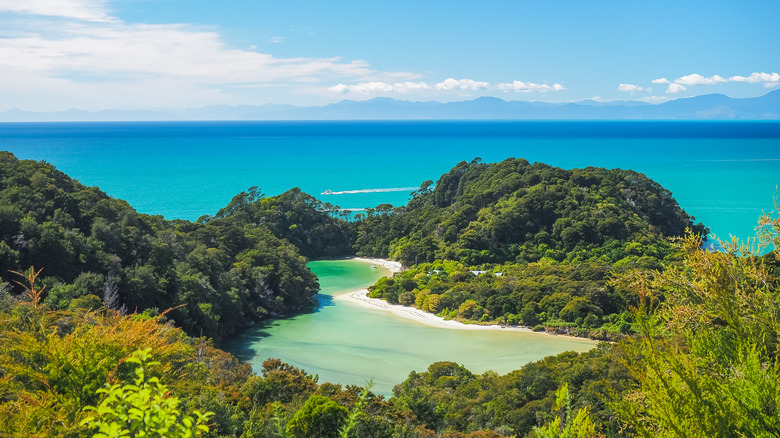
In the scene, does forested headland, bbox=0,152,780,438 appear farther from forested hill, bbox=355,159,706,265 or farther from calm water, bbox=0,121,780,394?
calm water, bbox=0,121,780,394

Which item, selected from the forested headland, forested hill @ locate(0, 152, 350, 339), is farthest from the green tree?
forested hill @ locate(0, 152, 350, 339)

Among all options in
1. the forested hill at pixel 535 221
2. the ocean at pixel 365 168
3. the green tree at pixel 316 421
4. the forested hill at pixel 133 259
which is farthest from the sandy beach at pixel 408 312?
the ocean at pixel 365 168

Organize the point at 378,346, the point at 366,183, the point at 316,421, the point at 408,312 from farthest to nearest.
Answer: the point at 366,183, the point at 408,312, the point at 378,346, the point at 316,421

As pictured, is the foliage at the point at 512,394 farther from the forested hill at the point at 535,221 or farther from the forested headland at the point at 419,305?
the forested hill at the point at 535,221

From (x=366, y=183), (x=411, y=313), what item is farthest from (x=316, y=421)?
(x=366, y=183)

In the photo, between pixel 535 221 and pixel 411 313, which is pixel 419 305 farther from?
pixel 535 221

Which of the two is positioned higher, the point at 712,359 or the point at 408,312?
the point at 712,359

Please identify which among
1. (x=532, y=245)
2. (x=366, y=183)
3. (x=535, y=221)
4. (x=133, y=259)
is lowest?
(x=366, y=183)
